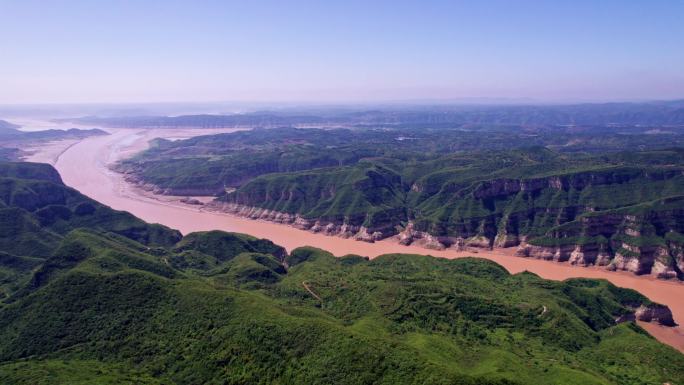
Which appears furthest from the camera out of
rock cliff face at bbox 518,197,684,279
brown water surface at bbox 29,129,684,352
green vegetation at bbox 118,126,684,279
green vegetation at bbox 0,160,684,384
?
green vegetation at bbox 118,126,684,279

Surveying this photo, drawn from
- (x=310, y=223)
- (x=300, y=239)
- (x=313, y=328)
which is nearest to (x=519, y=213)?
(x=310, y=223)

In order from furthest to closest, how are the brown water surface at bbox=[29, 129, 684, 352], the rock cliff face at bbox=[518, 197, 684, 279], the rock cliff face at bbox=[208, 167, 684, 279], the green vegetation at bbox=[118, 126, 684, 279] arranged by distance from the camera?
the green vegetation at bbox=[118, 126, 684, 279], the rock cliff face at bbox=[208, 167, 684, 279], the rock cliff face at bbox=[518, 197, 684, 279], the brown water surface at bbox=[29, 129, 684, 352]

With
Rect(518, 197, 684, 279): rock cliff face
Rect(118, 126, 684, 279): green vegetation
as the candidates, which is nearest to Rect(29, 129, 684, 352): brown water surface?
Rect(518, 197, 684, 279): rock cliff face

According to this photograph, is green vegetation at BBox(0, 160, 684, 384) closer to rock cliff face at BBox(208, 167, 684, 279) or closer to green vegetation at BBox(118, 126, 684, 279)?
rock cliff face at BBox(208, 167, 684, 279)

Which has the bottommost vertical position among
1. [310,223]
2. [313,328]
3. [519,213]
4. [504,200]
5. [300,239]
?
[300,239]

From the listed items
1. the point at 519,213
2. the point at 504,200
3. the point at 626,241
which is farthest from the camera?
the point at 504,200

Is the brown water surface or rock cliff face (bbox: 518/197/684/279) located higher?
rock cliff face (bbox: 518/197/684/279)

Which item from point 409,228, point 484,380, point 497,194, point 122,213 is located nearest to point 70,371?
point 484,380

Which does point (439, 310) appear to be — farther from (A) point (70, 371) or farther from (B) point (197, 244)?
(B) point (197, 244)

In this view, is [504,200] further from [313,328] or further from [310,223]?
[313,328]

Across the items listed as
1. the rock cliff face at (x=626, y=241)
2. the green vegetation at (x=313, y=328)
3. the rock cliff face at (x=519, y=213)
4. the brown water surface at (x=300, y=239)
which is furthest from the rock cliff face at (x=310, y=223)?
the green vegetation at (x=313, y=328)
